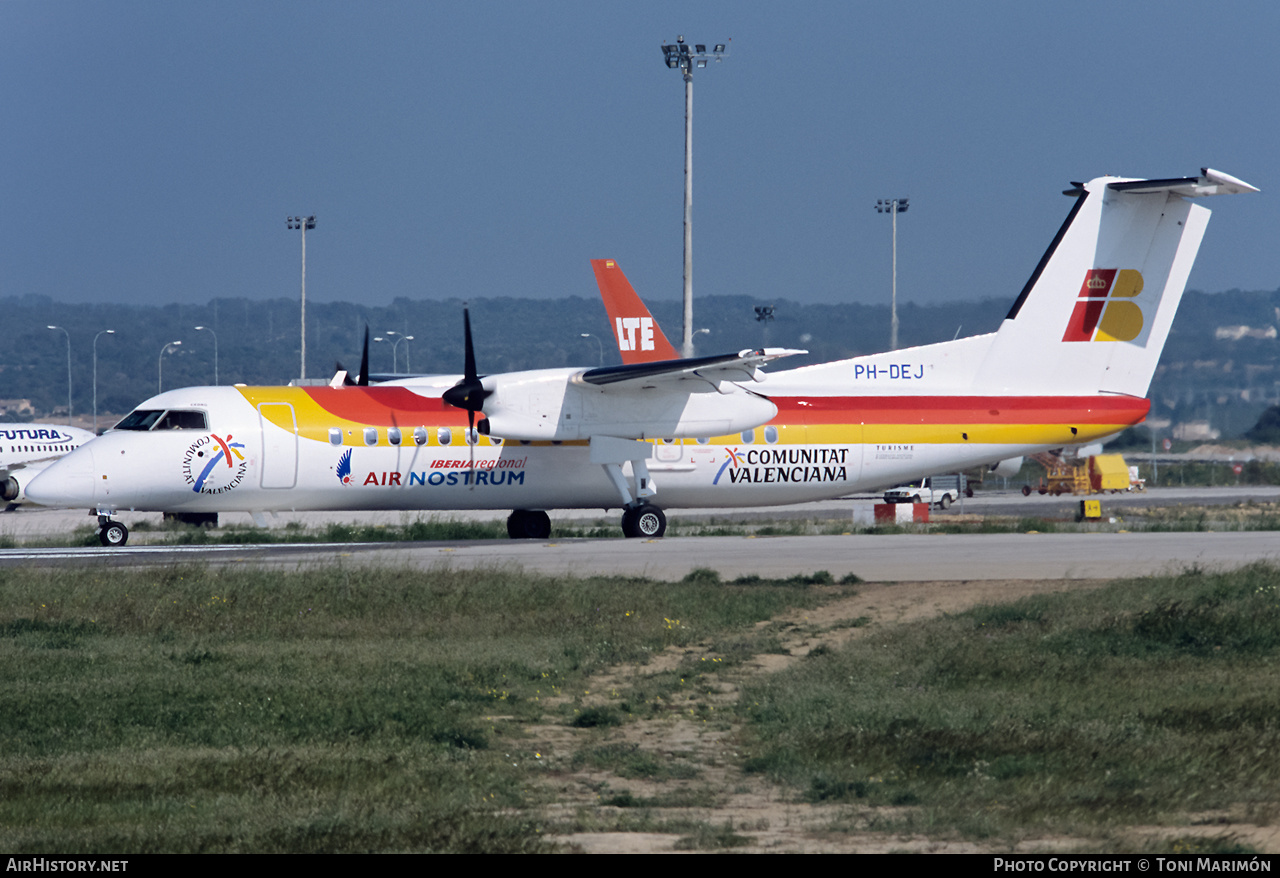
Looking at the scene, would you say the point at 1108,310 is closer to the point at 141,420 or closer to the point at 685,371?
the point at 685,371

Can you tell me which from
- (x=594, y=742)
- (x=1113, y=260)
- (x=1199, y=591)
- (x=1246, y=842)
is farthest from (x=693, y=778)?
(x=1113, y=260)

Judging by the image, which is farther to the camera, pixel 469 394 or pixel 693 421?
pixel 693 421

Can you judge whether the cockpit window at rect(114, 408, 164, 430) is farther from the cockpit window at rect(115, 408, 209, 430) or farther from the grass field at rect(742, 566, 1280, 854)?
the grass field at rect(742, 566, 1280, 854)

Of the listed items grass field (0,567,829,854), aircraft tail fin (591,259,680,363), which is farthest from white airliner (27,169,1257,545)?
aircraft tail fin (591,259,680,363)

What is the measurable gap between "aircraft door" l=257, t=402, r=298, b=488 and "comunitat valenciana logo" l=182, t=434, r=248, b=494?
46 centimetres

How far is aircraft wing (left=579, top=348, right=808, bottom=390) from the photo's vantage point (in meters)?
24.4

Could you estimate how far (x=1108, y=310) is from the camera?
28.7 meters

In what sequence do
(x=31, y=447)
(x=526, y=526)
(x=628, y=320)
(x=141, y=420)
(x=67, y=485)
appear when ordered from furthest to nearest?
(x=31, y=447) < (x=628, y=320) < (x=526, y=526) < (x=141, y=420) < (x=67, y=485)

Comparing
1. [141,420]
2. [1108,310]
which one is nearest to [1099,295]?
[1108,310]

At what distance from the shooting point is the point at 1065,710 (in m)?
10.5

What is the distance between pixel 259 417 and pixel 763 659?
15134 millimetres

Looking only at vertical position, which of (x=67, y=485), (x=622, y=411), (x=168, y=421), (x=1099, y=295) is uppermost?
(x=1099, y=295)

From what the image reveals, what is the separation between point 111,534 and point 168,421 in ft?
10.4
